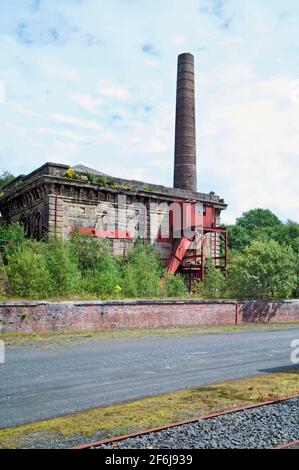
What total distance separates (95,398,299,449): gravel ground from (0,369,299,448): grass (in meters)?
0.38

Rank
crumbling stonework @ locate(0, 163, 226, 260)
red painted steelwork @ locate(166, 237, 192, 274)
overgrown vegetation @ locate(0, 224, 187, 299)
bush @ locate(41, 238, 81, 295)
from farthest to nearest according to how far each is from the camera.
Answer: red painted steelwork @ locate(166, 237, 192, 274)
crumbling stonework @ locate(0, 163, 226, 260)
bush @ locate(41, 238, 81, 295)
overgrown vegetation @ locate(0, 224, 187, 299)

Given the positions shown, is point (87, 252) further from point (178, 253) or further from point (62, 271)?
point (178, 253)

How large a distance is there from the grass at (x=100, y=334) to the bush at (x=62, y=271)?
3024 mm

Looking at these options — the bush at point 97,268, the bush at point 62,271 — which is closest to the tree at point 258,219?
the bush at point 97,268

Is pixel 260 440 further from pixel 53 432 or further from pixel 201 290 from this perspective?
pixel 201 290

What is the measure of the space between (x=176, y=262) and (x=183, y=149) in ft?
34.9

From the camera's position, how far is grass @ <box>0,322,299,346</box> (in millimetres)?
14079

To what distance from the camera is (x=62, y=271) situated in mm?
19328

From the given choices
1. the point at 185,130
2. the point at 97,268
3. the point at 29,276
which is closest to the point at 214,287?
the point at 97,268

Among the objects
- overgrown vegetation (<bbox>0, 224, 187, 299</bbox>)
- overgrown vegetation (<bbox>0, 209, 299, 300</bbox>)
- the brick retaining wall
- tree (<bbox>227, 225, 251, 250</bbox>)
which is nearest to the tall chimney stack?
overgrown vegetation (<bbox>0, 209, 299, 300</bbox>)

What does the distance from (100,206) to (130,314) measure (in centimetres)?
1088

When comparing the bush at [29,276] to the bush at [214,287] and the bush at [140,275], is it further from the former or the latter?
the bush at [214,287]

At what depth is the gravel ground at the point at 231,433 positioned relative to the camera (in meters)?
5.27

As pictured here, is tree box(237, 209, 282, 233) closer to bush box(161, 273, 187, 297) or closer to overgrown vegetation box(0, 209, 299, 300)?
overgrown vegetation box(0, 209, 299, 300)
